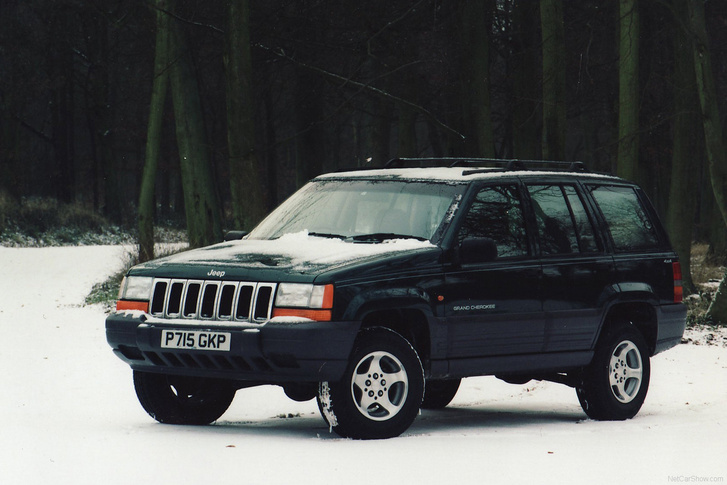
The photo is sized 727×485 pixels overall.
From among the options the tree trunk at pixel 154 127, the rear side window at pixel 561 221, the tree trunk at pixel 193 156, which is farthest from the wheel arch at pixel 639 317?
the tree trunk at pixel 193 156

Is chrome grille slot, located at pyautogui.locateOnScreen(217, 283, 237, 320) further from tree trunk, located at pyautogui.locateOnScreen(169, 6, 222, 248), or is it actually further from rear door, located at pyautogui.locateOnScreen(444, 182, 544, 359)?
tree trunk, located at pyautogui.locateOnScreen(169, 6, 222, 248)

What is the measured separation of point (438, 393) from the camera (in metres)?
10.2

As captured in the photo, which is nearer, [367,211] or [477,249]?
[477,249]

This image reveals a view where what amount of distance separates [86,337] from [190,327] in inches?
323

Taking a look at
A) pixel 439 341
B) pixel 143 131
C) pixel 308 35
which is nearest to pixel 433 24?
pixel 308 35

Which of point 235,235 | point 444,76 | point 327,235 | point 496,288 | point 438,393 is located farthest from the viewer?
point 444,76

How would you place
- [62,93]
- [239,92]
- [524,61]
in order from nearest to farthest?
[239,92] < [524,61] < [62,93]

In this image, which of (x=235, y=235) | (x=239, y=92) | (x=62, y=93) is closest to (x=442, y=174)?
(x=235, y=235)

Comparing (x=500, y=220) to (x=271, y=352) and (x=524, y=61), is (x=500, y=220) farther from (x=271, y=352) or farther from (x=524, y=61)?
(x=524, y=61)

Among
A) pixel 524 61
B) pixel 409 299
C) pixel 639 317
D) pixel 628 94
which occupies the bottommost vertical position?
pixel 639 317

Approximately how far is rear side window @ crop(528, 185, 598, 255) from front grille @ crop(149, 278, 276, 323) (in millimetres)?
2511

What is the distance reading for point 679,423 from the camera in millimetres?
8961

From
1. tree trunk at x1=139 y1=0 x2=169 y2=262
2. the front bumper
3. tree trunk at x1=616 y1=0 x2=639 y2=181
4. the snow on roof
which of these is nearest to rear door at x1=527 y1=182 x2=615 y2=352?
the snow on roof

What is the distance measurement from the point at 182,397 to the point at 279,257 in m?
1.53
